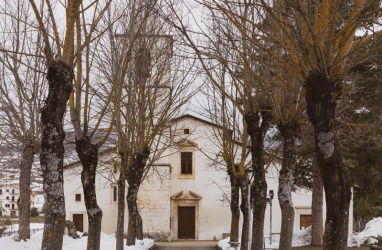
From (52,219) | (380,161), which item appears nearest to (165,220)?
(380,161)

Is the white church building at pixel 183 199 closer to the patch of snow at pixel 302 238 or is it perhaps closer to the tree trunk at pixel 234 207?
the patch of snow at pixel 302 238

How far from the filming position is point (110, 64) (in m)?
17.2

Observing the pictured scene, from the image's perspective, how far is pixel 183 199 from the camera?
1593 inches

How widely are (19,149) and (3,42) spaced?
457 cm

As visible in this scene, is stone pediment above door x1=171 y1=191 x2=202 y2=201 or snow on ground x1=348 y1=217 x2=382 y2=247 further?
stone pediment above door x1=171 y1=191 x2=202 y2=201

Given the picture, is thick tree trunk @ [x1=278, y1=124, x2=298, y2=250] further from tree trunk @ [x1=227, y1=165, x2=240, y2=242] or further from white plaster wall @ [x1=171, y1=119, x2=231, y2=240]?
white plaster wall @ [x1=171, y1=119, x2=231, y2=240]

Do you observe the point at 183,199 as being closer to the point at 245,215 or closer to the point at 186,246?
the point at 186,246

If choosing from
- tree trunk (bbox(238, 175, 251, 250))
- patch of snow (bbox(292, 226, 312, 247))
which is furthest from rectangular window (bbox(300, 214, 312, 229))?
tree trunk (bbox(238, 175, 251, 250))

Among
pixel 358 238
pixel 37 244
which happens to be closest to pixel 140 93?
pixel 37 244

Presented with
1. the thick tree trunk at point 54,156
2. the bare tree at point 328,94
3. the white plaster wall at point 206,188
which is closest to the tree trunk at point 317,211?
the white plaster wall at point 206,188

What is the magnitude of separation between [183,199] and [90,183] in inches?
1087

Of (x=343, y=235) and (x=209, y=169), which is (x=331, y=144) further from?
(x=209, y=169)

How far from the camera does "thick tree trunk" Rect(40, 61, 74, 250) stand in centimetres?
869

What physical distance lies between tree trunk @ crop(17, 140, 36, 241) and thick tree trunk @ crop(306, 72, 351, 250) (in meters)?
15.4
